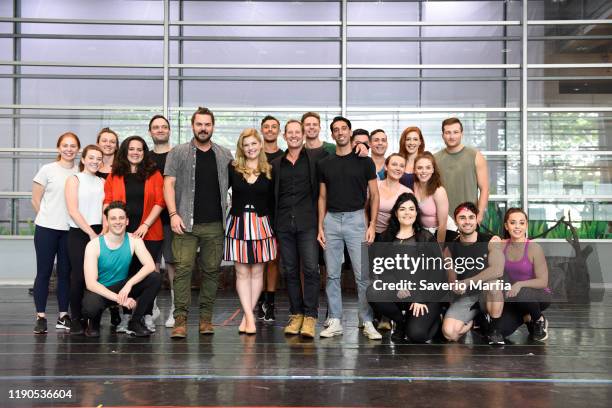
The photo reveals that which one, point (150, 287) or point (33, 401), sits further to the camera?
point (150, 287)

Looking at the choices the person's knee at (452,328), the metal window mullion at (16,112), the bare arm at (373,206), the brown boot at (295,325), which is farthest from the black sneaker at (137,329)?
the metal window mullion at (16,112)

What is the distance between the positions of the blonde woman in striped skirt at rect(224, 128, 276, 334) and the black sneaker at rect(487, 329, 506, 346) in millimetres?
1737

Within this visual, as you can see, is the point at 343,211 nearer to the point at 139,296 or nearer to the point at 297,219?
the point at 297,219

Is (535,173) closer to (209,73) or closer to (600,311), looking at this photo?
(600,311)

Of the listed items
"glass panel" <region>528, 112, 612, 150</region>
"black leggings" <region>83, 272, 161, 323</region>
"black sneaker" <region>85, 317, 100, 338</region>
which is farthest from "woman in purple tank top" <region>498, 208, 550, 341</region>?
"glass panel" <region>528, 112, 612, 150</region>

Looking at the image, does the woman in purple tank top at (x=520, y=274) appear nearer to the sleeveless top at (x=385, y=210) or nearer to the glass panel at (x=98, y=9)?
the sleeveless top at (x=385, y=210)

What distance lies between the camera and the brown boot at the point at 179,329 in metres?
5.48

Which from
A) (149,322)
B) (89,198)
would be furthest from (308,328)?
(89,198)

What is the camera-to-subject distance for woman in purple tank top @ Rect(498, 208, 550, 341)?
18.0ft

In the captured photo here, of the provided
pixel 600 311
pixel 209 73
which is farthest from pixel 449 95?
pixel 600 311

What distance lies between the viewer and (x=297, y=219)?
5.59 meters

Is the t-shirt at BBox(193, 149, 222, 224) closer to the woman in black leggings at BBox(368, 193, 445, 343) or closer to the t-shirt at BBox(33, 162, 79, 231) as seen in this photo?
the t-shirt at BBox(33, 162, 79, 231)

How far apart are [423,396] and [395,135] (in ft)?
23.8

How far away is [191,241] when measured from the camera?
222 inches
